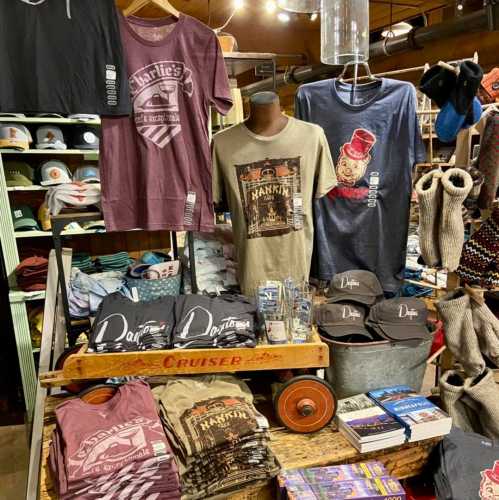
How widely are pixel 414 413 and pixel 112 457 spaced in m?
1.04

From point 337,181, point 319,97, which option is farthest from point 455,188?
point 319,97

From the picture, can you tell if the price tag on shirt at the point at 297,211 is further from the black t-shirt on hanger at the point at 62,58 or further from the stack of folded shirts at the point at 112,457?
the stack of folded shirts at the point at 112,457

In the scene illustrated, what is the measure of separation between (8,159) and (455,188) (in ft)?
9.67

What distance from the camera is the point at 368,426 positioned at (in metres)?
1.45

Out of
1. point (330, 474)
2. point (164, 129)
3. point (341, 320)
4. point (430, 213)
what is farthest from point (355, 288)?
A: point (164, 129)

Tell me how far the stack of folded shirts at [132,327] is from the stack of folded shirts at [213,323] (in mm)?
44

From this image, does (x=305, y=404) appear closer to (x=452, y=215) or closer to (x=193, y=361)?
(x=193, y=361)

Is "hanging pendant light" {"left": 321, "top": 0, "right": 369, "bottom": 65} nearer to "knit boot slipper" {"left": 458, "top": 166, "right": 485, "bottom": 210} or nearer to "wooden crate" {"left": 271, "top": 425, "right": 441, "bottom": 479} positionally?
"knit boot slipper" {"left": 458, "top": 166, "right": 485, "bottom": 210}

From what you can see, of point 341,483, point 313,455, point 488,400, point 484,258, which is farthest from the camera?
point 484,258

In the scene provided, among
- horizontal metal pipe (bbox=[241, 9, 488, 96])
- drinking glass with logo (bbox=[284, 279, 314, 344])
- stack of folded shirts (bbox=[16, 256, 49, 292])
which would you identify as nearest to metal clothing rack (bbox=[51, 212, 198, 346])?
drinking glass with logo (bbox=[284, 279, 314, 344])

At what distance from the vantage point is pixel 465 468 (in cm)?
150

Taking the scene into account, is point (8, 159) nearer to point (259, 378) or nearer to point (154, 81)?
point (154, 81)

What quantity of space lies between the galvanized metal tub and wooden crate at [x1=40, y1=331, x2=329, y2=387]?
0.14 meters

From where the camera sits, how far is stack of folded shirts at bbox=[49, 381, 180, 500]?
3.72ft
